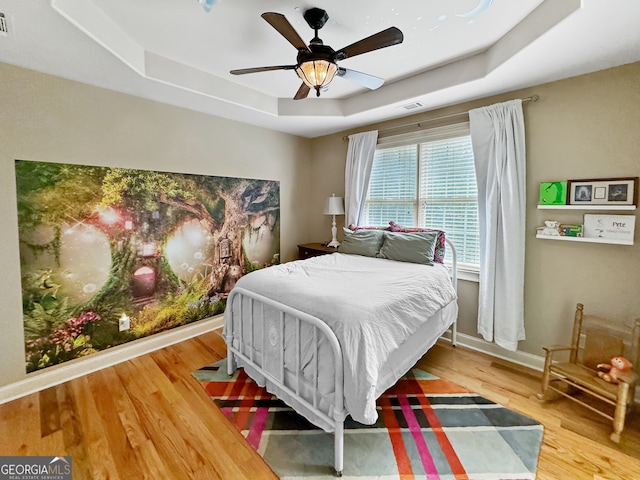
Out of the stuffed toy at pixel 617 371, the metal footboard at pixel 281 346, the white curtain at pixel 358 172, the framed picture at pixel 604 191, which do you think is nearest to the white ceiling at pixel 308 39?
the white curtain at pixel 358 172

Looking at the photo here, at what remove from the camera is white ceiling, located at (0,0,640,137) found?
5.43 feet

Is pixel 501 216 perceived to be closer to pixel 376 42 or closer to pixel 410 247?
pixel 410 247

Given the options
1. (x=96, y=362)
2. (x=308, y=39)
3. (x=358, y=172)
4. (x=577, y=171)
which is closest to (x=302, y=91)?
(x=308, y=39)

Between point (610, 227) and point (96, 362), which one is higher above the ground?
point (610, 227)

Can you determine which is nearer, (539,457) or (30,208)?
(539,457)

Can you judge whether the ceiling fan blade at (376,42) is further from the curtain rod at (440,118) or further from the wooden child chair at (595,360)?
the wooden child chair at (595,360)

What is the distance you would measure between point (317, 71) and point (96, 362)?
117 inches

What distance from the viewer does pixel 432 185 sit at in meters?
3.15

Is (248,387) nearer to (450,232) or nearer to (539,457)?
(539,457)

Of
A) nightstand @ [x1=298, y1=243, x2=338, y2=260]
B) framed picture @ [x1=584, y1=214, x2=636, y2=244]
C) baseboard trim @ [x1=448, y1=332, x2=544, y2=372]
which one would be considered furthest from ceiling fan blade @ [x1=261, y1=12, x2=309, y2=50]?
baseboard trim @ [x1=448, y1=332, x2=544, y2=372]

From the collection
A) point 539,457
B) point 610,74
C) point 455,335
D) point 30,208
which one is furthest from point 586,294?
point 30,208

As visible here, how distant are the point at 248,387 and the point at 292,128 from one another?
3.04m

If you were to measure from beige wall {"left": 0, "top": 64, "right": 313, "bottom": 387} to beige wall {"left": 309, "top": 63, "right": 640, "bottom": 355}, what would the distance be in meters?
2.72

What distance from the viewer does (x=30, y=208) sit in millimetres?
2154
